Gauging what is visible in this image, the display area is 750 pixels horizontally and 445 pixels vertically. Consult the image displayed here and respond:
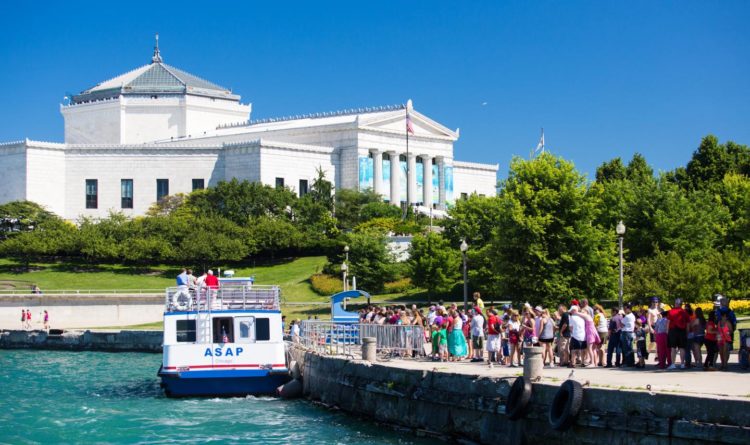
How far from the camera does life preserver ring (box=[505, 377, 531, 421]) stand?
78.3ft

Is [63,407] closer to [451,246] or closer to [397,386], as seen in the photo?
[397,386]

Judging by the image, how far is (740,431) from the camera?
62.4ft

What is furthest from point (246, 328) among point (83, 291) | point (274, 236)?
point (274, 236)

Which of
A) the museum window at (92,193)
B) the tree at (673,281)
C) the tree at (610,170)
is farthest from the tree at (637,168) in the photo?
the museum window at (92,193)

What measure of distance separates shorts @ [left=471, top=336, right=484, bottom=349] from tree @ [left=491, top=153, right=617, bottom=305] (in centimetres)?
2121

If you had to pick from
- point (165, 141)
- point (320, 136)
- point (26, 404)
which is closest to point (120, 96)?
point (165, 141)

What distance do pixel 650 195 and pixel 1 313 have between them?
42639mm

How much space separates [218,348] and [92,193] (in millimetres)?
86355

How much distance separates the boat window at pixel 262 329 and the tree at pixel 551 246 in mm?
19677

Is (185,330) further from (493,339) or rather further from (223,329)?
(493,339)

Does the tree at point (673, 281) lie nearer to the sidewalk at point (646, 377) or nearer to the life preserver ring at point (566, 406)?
the sidewalk at point (646, 377)

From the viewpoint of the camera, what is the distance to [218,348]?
36875mm

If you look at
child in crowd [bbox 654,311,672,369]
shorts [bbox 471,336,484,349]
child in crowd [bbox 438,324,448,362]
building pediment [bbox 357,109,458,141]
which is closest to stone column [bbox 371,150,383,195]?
building pediment [bbox 357,109,458,141]

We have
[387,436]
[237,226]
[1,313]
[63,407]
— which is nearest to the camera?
[387,436]
